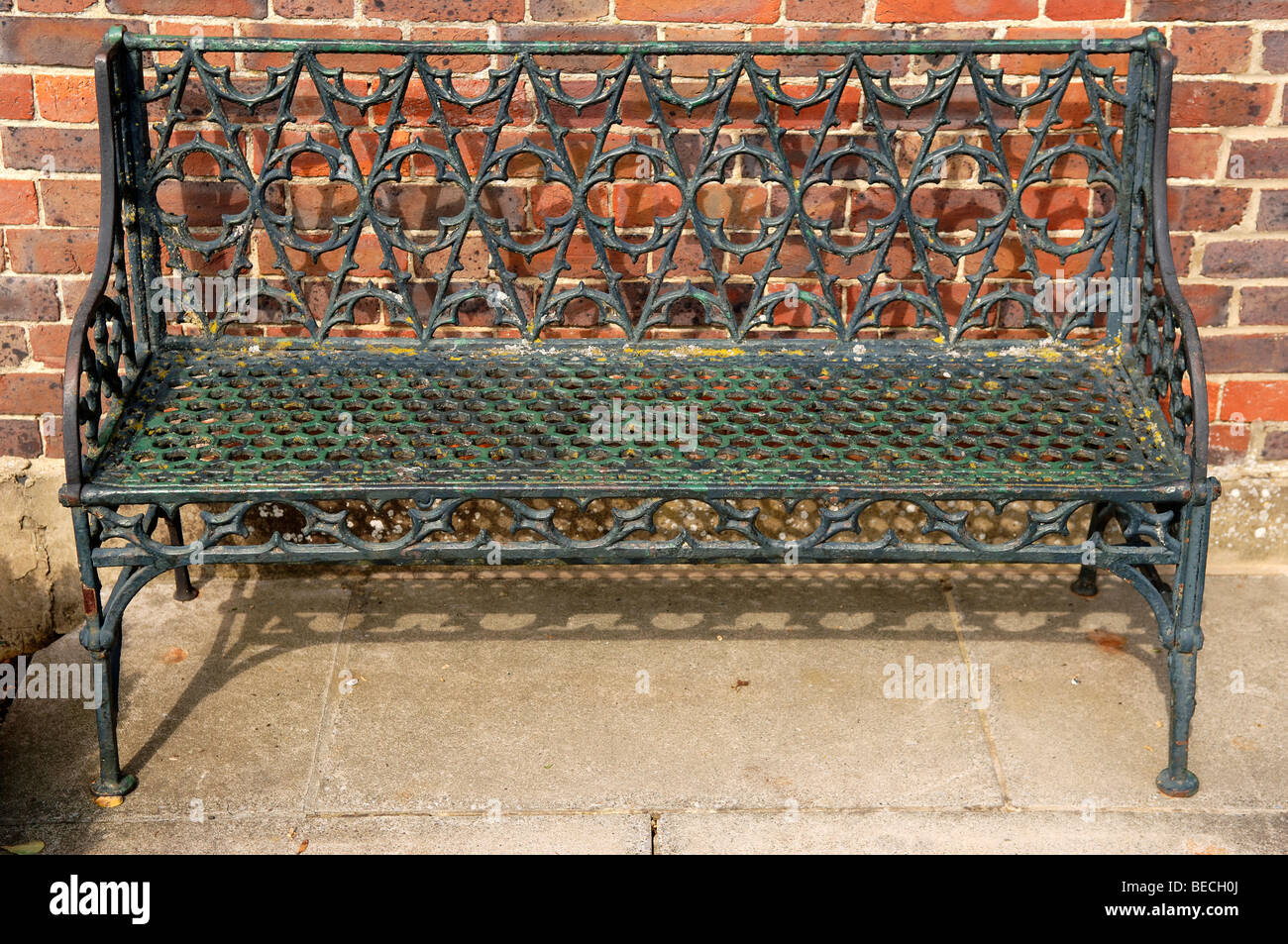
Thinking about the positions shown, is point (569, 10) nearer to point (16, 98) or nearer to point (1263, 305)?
point (16, 98)

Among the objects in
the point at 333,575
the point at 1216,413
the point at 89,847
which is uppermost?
the point at 1216,413

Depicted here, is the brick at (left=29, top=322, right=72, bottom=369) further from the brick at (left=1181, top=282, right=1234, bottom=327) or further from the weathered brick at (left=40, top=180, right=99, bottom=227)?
the brick at (left=1181, top=282, right=1234, bottom=327)

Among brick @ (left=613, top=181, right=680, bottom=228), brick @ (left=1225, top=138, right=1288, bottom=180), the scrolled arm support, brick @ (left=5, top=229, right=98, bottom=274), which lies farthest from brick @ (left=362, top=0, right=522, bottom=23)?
brick @ (left=1225, top=138, right=1288, bottom=180)

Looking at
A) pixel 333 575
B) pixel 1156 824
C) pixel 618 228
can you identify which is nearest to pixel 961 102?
pixel 618 228

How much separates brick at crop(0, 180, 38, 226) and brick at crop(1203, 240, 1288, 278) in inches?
107

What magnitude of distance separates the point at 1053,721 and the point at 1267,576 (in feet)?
3.13

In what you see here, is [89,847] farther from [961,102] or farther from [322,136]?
[961,102]

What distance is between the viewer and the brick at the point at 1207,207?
10.3 ft

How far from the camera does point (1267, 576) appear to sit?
11.3ft

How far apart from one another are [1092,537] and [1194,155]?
0.91 m

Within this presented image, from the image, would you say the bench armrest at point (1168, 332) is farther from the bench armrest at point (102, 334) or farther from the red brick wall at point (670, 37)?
the bench armrest at point (102, 334)

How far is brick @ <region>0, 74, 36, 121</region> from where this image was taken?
302 centimetres

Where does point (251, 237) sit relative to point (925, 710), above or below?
above

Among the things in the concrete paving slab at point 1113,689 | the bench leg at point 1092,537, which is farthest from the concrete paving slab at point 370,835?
the bench leg at point 1092,537
